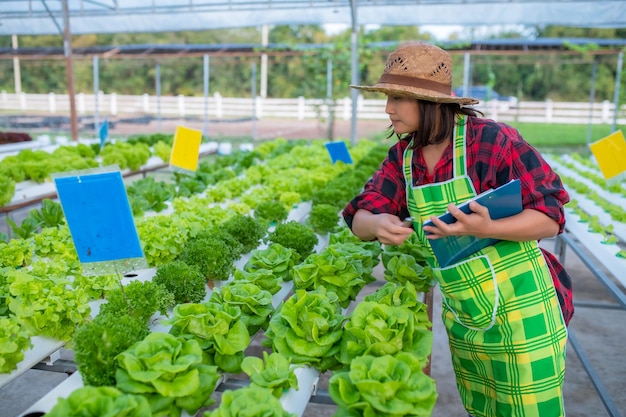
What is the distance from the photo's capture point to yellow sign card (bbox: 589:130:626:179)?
164 inches

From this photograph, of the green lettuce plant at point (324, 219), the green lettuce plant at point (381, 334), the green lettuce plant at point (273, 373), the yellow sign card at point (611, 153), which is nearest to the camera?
the green lettuce plant at point (273, 373)

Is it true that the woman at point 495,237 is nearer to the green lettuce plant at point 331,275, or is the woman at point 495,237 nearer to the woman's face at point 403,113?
the woman's face at point 403,113

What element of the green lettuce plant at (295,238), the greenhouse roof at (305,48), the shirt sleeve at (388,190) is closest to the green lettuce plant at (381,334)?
the shirt sleeve at (388,190)

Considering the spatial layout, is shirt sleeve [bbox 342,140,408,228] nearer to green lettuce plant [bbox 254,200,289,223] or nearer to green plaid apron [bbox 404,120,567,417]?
green plaid apron [bbox 404,120,567,417]

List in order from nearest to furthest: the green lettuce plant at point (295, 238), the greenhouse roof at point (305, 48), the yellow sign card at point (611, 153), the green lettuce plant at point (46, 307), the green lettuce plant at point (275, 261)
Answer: the green lettuce plant at point (46, 307), the green lettuce plant at point (275, 261), the green lettuce plant at point (295, 238), the yellow sign card at point (611, 153), the greenhouse roof at point (305, 48)

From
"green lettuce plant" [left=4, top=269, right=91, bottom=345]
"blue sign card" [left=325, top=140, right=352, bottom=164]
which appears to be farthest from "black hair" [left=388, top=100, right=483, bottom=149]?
"blue sign card" [left=325, top=140, right=352, bottom=164]

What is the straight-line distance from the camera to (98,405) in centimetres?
149

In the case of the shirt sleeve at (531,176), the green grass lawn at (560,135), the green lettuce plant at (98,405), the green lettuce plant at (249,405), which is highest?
the shirt sleeve at (531,176)

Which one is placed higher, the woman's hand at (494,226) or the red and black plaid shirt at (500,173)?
the red and black plaid shirt at (500,173)

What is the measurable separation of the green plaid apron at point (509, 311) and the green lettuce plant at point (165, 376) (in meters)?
0.96

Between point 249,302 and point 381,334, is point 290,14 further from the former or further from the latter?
point 381,334

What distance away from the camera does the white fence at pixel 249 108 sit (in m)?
21.7

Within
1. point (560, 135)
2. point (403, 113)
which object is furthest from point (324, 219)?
point (560, 135)

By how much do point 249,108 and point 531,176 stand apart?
2242cm
